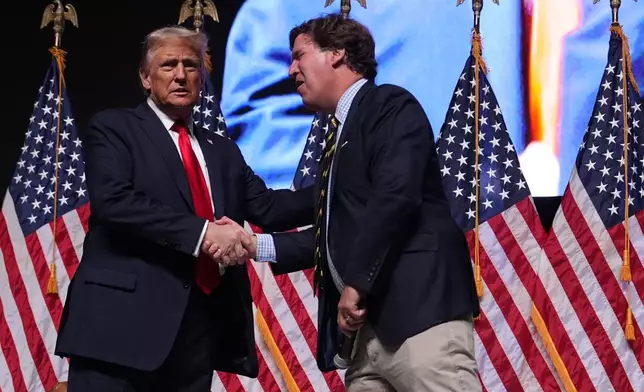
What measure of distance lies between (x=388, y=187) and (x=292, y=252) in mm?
596

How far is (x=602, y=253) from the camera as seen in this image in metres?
4.15

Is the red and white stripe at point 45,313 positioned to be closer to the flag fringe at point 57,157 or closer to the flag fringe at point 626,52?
the flag fringe at point 57,157

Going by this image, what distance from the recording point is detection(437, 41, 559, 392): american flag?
13.6ft

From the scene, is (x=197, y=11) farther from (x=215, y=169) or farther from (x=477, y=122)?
(x=215, y=169)

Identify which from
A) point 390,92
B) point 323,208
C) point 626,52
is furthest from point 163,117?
point 626,52

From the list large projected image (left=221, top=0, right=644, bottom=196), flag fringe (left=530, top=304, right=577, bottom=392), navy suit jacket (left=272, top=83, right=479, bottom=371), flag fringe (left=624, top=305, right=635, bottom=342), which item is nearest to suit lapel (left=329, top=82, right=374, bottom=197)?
navy suit jacket (left=272, top=83, right=479, bottom=371)

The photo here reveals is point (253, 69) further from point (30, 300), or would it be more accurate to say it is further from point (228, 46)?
point (30, 300)

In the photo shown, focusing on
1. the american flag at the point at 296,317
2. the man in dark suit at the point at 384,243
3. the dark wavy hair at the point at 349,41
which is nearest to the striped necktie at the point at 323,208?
the man in dark suit at the point at 384,243

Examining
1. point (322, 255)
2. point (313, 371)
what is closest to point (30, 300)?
point (313, 371)

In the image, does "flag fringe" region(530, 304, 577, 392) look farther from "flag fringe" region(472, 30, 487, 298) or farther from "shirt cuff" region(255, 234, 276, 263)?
"shirt cuff" region(255, 234, 276, 263)

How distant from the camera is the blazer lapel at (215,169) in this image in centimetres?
275

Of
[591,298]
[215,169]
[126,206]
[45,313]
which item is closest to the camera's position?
[126,206]

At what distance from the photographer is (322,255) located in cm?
248

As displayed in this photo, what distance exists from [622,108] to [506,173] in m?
0.56
